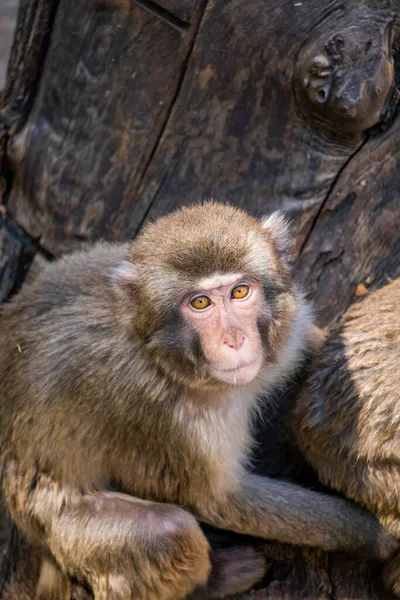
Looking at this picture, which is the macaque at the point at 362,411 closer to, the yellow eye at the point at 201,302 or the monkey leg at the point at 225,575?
the monkey leg at the point at 225,575

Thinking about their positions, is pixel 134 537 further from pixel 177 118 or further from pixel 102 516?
pixel 177 118

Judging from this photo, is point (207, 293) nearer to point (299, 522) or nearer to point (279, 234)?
point (279, 234)

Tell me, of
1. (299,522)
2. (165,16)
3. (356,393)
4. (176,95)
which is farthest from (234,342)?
(165,16)

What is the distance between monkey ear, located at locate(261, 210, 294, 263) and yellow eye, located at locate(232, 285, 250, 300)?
354 mm

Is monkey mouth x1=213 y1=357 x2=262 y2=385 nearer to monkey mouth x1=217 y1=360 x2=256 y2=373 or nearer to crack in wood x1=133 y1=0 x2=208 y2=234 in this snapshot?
monkey mouth x1=217 y1=360 x2=256 y2=373

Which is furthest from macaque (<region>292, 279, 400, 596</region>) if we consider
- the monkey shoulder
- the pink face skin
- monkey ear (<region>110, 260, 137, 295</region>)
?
monkey ear (<region>110, 260, 137, 295</region>)

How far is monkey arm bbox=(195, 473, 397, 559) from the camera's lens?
4.36m

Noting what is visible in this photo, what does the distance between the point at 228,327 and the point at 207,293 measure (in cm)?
18

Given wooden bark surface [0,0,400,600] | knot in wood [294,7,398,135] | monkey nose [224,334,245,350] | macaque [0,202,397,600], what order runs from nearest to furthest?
1. monkey nose [224,334,245,350]
2. macaque [0,202,397,600]
3. knot in wood [294,7,398,135]
4. wooden bark surface [0,0,400,600]

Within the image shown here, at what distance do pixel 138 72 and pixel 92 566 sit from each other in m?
2.54

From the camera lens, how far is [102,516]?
4301mm

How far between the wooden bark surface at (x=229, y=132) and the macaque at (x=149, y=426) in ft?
1.29

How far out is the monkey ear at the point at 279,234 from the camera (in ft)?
14.0

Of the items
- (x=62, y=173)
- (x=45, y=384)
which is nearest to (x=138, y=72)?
(x=62, y=173)
